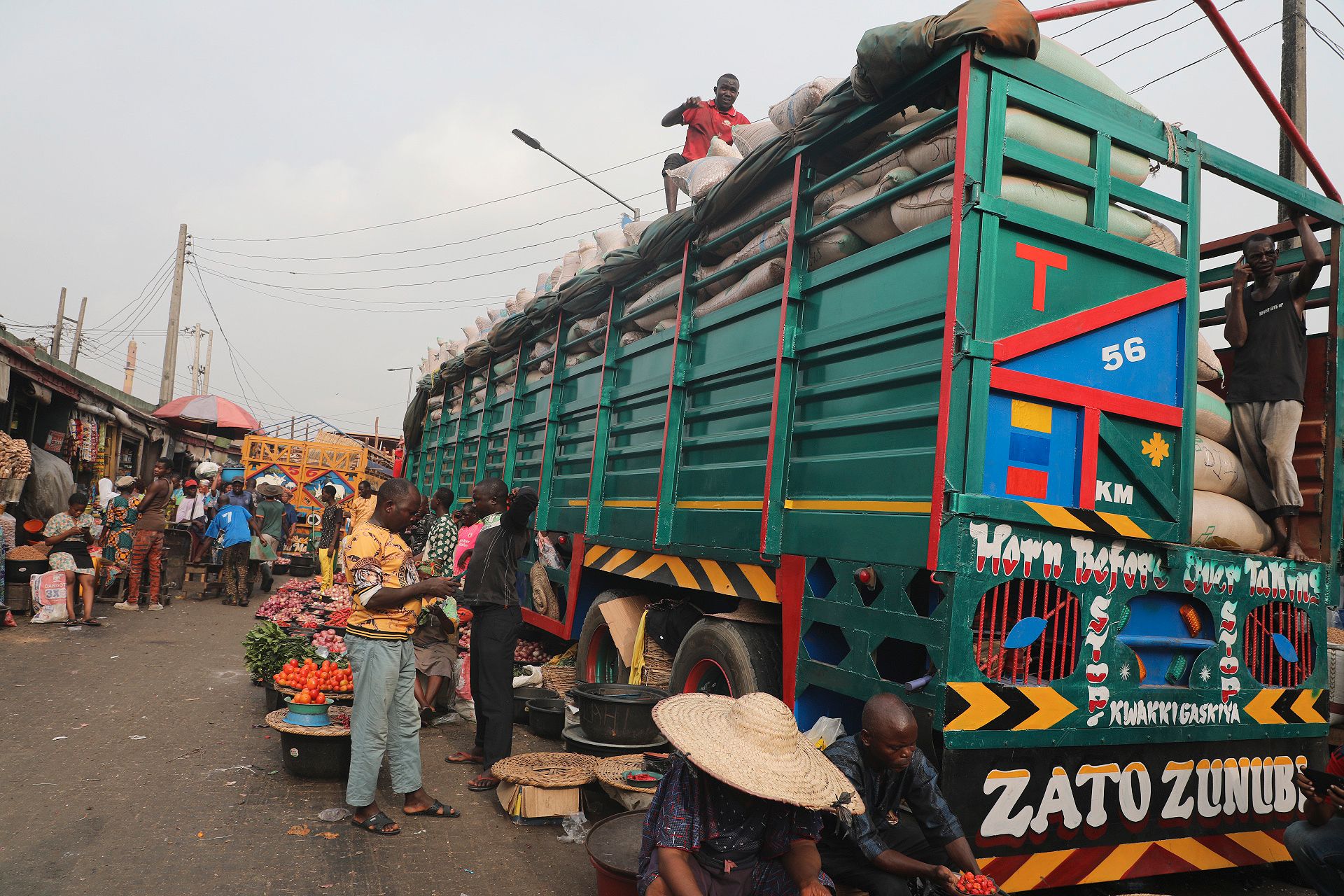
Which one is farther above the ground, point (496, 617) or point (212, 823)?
point (496, 617)

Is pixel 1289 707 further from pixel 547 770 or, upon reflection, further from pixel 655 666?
pixel 547 770

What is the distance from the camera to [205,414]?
2200 cm

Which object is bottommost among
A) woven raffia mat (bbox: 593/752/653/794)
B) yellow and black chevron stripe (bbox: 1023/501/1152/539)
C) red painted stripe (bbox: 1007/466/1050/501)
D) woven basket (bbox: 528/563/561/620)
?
woven raffia mat (bbox: 593/752/653/794)

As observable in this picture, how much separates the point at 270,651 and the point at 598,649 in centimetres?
227

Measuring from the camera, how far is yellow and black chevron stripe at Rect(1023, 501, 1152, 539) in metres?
3.30

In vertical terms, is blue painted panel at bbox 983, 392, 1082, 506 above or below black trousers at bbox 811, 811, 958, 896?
above

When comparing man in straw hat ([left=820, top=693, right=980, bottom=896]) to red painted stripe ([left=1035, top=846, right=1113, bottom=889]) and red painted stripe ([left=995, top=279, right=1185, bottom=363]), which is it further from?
red painted stripe ([left=995, top=279, right=1185, bottom=363])

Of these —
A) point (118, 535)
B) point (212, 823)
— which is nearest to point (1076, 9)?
point (212, 823)

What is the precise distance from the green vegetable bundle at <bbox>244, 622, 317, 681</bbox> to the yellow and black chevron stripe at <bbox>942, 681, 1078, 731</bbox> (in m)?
4.56

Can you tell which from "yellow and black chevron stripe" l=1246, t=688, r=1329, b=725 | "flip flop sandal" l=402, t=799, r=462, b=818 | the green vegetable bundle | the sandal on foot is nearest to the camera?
"yellow and black chevron stripe" l=1246, t=688, r=1329, b=725

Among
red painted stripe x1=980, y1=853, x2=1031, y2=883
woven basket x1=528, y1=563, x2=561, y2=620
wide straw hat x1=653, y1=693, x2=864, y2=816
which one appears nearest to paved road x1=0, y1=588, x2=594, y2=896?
woven basket x1=528, y1=563, x2=561, y2=620

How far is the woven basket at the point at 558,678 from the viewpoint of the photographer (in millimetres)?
6777

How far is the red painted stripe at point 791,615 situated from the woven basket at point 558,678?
3121 mm

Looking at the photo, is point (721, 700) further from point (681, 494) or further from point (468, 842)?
point (681, 494)
